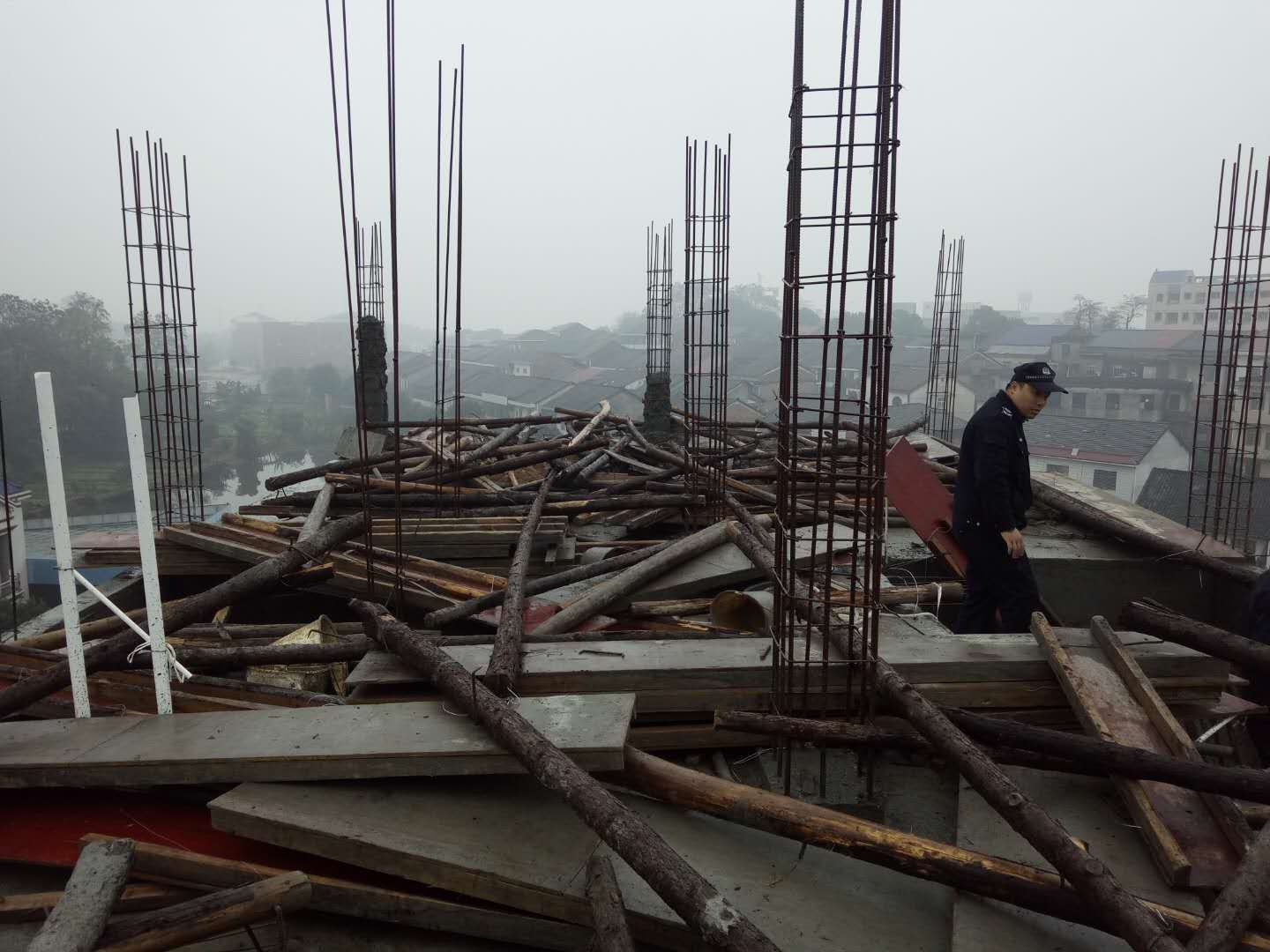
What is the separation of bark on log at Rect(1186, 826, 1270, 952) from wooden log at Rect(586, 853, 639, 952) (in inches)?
57.4

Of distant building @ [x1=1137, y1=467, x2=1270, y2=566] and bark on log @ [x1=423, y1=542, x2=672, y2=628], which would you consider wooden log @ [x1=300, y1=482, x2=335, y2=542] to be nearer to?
bark on log @ [x1=423, y1=542, x2=672, y2=628]

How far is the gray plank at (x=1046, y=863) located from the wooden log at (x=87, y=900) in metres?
2.46

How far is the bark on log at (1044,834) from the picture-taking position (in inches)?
85.7

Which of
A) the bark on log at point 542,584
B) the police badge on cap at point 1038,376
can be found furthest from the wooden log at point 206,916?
the police badge on cap at point 1038,376

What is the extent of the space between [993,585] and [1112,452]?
24247 mm

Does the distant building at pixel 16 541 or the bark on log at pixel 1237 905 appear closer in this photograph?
the bark on log at pixel 1237 905

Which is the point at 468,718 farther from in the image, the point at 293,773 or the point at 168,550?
the point at 168,550

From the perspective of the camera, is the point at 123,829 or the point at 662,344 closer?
the point at 123,829

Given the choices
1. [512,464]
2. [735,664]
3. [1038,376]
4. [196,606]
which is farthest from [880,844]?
[512,464]

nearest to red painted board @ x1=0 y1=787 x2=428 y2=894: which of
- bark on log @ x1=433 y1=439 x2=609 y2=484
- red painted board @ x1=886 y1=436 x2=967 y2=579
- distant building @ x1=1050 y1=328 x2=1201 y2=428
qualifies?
red painted board @ x1=886 y1=436 x2=967 y2=579

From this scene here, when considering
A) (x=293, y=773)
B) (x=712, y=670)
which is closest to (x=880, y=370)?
(x=712, y=670)

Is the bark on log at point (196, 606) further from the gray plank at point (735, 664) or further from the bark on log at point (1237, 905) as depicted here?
the bark on log at point (1237, 905)

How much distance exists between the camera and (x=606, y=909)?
251 centimetres

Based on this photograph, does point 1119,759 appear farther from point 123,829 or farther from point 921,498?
point 123,829
